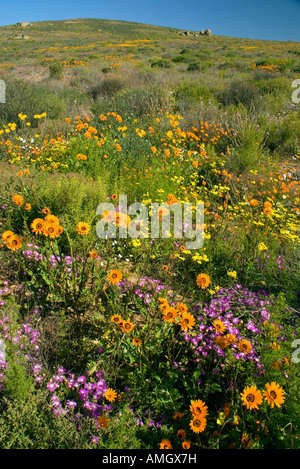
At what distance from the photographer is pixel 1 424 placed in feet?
5.14

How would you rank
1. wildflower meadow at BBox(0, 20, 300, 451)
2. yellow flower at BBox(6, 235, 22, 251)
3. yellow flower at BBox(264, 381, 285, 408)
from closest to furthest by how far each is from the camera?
1. yellow flower at BBox(264, 381, 285, 408)
2. wildflower meadow at BBox(0, 20, 300, 451)
3. yellow flower at BBox(6, 235, 22, 251)

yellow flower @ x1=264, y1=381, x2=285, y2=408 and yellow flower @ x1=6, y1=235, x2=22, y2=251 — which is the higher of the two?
yellow flower @ x1=6, y1=235, x2=22, y2=251

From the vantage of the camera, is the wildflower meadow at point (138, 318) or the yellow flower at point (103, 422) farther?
the wildflower meadow at point (138, 318)

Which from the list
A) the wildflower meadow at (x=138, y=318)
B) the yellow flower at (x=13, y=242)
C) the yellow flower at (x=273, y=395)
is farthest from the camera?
the yellow flower at (x=13, y=242)

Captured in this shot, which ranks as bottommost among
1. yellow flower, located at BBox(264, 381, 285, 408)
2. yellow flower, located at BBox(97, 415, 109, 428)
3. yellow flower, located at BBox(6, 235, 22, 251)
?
yellow flower, located at BBox(97, 415, 109, 428)

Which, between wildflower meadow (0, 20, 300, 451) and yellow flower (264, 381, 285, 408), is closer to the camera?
yellow flower (264, 381, 285, 408)

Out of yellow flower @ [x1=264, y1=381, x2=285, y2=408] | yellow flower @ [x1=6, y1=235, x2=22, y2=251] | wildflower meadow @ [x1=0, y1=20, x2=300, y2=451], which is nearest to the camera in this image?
yellow flower @ [x1=264, y1=381, x2=285, y2=408]

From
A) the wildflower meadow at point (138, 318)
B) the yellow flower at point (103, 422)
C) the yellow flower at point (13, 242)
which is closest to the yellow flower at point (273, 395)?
the wildflower meadow at point (138, 318)

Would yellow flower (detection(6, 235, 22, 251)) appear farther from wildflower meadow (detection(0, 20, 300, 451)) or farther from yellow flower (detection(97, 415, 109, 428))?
yellow flower (detection(97, 415, 109, 428))

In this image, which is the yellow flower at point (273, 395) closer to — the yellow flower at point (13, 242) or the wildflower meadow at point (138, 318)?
the wildflower meadow at point (138, 318)

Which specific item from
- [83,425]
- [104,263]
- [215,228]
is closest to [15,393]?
[83,425]

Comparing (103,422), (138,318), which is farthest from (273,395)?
(138,318)

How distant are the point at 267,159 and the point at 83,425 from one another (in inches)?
243

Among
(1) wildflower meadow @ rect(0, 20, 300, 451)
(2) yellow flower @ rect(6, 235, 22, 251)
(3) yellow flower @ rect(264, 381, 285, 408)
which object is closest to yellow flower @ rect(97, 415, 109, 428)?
(1) wildflower meadow @ rect(0, 20, 300, 451)
